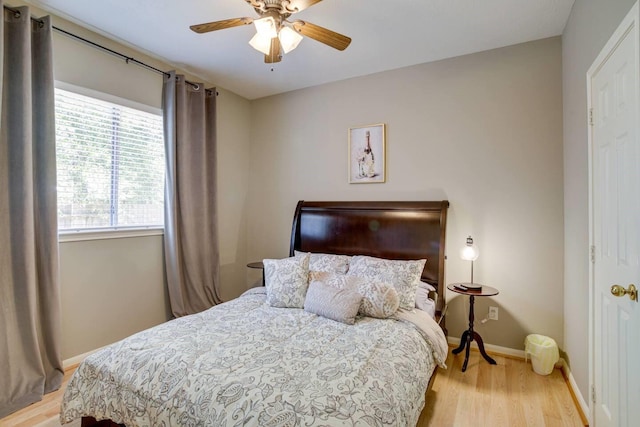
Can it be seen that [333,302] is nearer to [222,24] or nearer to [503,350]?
[503,350]

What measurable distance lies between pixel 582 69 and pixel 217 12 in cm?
255

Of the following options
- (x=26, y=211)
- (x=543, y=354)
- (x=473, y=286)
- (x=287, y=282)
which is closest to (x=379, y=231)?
(x=473, y=286)

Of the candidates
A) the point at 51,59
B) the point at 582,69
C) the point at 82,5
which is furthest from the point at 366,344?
the point at 82,5

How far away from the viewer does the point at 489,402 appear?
2143mm

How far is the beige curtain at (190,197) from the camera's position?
315 centimetres

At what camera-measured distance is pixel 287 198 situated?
12.9 feet

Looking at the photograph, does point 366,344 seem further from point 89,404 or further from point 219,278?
point 219,278

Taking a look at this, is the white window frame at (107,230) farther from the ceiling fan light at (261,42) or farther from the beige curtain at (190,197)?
the ceiling fan light at (261,42)

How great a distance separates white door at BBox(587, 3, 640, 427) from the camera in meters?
1.34

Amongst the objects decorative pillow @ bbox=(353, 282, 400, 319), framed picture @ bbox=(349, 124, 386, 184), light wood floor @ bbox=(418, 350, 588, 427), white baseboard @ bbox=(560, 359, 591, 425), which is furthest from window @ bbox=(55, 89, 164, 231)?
white baseboard @ bbox=(560, 359, 591, 425)

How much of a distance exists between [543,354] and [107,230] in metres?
3.74

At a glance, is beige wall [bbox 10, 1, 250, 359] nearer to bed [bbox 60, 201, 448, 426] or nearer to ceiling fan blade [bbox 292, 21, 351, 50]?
bed [bbox 60, 201, 448, 426]

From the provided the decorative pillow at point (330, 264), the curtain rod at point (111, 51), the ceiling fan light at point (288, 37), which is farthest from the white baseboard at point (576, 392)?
the curtain rod at point (111, 51)

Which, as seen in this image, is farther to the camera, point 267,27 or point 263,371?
point 267,27
